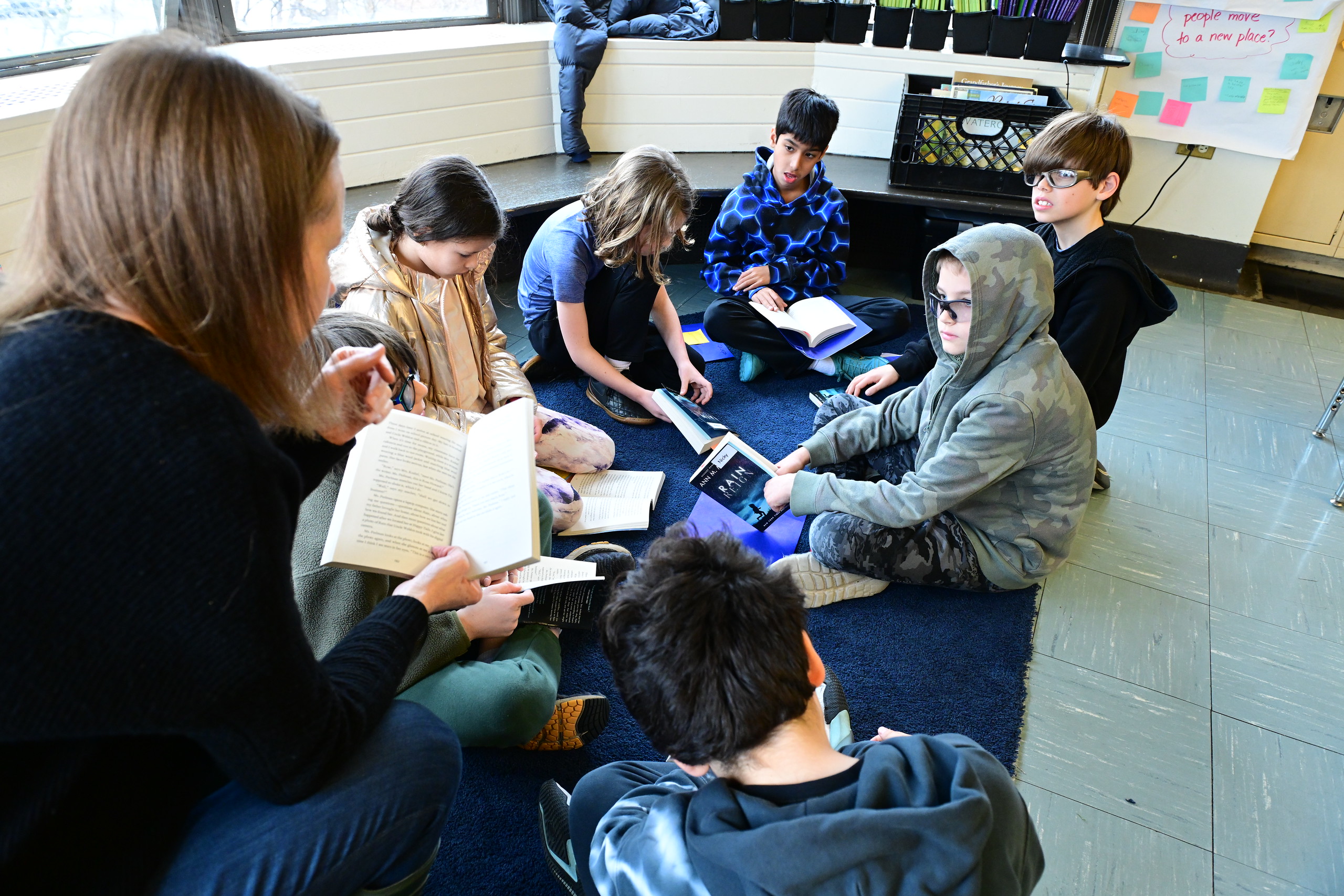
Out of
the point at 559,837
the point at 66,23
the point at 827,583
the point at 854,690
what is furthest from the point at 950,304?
the point at 66,23

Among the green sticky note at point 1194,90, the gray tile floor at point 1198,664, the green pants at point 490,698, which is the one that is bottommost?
the gray tile floor at point 1198,664

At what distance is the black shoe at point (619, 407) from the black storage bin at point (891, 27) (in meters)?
1.94

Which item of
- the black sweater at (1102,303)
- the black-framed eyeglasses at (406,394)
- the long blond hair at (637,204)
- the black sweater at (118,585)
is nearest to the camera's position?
the black sweater at (118,585)

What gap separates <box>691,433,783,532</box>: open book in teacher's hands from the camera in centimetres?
183

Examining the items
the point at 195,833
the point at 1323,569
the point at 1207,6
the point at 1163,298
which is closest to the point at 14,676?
the point at 195,833

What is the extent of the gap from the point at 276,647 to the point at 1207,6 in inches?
144

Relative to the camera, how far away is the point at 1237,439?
2.40 m

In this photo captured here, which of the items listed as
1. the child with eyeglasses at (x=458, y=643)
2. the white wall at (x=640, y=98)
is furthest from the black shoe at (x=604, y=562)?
the white wall at (x=640, y=98)

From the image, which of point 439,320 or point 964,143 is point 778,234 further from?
point 439,320

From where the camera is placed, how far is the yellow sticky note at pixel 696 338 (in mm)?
2820

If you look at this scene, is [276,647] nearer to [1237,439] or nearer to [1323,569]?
[1323,569]

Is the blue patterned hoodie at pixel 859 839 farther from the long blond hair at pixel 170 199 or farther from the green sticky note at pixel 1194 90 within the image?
the green sticky note at pixel 1194 90

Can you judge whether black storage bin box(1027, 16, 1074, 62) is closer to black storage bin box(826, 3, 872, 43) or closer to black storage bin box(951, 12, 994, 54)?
black storage bin box(951, 12, 994, 54)

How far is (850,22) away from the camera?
10.7ft
